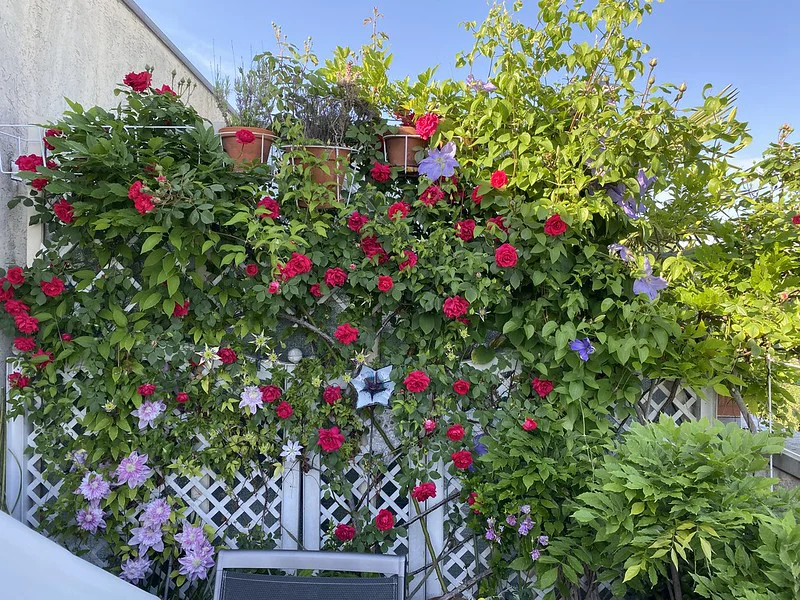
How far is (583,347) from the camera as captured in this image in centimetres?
198

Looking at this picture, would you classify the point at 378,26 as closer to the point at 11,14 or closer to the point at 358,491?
the point at 11,14

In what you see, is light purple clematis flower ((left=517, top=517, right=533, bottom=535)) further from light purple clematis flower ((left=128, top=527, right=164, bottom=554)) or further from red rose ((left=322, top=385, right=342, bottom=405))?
light purple clematis flower ((left=128, top=527, right=164, bottom=554))

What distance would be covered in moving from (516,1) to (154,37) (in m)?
3.16

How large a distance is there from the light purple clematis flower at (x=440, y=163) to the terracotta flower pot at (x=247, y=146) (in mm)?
642

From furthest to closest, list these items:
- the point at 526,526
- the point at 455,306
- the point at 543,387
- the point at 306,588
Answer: the point at 543,387, the point at 455,306, the point at 526,526, the point at 306,588

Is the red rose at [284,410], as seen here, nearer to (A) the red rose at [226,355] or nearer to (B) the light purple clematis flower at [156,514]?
(A) the red rose at [226,355]

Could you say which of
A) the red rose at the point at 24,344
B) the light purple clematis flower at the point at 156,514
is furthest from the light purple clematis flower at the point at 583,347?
the red rose at the point at 24,344

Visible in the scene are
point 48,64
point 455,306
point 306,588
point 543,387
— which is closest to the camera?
point 306,588

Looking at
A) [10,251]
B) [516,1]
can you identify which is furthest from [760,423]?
[10,251]

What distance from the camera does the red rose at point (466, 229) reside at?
208cm

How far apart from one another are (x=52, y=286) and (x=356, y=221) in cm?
128

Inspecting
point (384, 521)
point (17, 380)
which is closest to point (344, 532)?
point (384, 521)

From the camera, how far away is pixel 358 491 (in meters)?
2.19

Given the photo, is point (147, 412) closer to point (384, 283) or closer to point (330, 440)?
point (330, 440)
